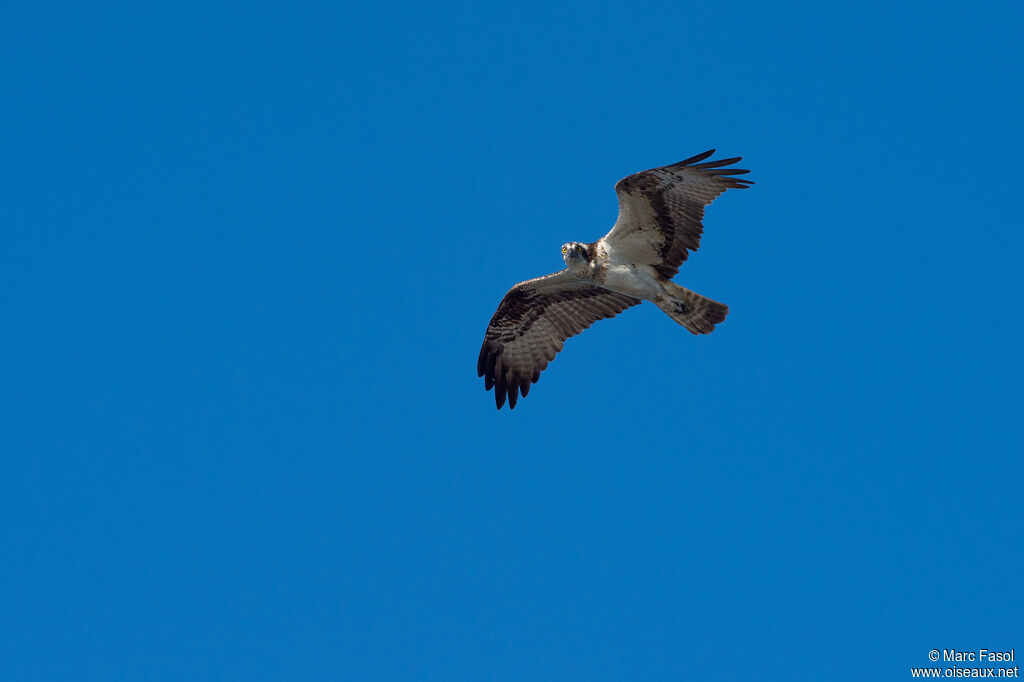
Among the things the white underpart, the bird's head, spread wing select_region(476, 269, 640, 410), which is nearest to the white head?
the bird's head

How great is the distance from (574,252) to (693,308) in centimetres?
167

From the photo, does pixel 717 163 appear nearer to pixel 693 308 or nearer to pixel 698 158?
pixel 698 158

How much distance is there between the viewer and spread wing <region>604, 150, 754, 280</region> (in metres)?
11.4

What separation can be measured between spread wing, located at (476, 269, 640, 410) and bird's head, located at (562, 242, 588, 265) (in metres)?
1.00

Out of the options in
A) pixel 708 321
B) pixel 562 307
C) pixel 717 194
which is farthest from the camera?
pixel 562 307

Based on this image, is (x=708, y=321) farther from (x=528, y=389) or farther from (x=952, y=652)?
(x=952, y=652)

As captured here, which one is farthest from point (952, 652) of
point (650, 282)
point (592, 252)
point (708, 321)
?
point (592, 252)

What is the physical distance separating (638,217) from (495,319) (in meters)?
2.81

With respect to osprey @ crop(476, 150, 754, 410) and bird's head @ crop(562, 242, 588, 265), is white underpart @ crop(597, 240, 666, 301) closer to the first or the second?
osprey @ crop(476, 150, 754, 410)

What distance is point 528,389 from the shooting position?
1373 centimetres

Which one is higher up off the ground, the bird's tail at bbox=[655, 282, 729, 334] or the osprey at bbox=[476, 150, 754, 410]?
the osprey at bbox=[476, 150, 754, 410]

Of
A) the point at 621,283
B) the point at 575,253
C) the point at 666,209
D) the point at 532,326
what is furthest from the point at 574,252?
the point at 532,326

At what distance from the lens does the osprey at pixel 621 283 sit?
11.6 meters

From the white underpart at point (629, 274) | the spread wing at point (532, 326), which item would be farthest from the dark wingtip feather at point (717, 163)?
the spread wing at point (532, 326)
